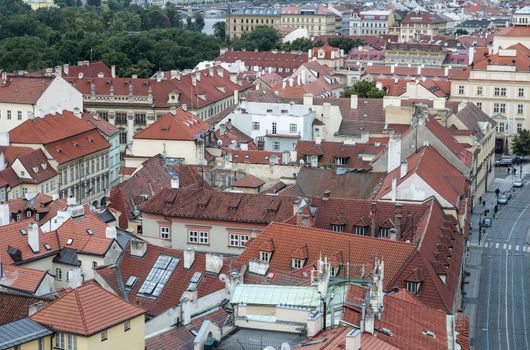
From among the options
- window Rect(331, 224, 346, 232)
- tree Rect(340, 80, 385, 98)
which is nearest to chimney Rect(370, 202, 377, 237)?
window Rect(331, 224, 346, 232)

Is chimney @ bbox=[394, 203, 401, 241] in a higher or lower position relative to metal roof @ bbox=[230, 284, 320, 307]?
lower

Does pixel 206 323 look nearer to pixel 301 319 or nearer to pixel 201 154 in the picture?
pixel 301 319


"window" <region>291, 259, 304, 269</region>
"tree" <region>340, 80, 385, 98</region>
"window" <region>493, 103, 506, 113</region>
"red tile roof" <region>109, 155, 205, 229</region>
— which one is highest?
"window" <region>291, 259, 304, 269</region>

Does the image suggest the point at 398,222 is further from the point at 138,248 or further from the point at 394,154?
the point at 394,154

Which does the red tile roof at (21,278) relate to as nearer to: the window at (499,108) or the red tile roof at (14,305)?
the red tile roof at (14,305)

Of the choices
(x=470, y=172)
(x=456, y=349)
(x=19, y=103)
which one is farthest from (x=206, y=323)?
(x=19, y=103)

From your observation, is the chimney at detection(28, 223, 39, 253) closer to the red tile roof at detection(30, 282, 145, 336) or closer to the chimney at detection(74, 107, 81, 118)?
the red tile roof at detection(30, 282, 145, 336)

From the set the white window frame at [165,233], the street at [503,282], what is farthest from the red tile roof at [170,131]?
the street at [503,282]
